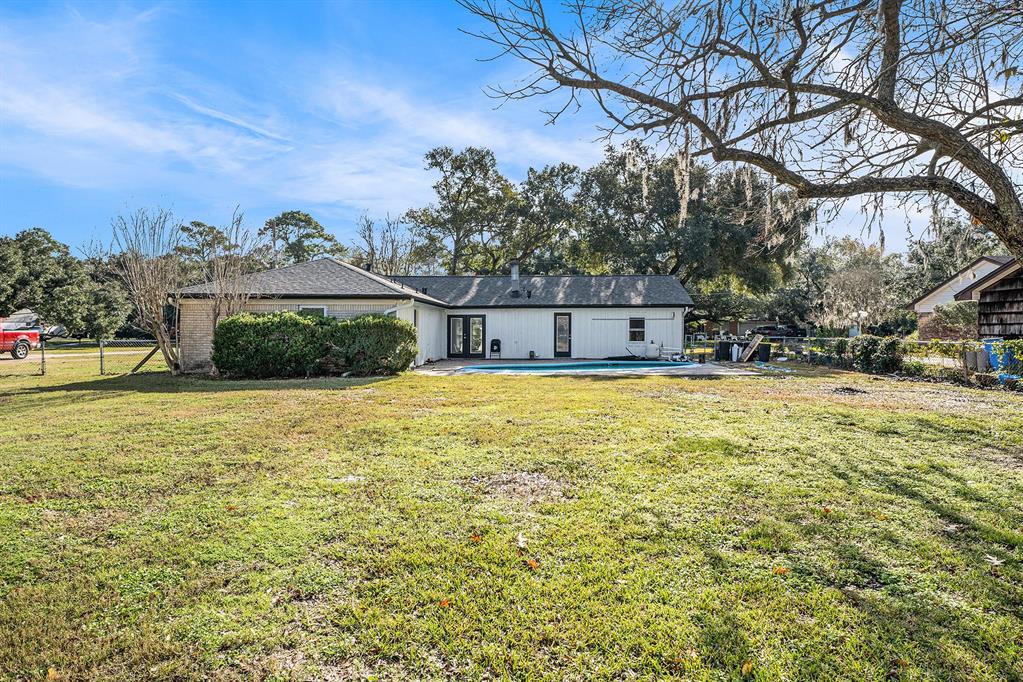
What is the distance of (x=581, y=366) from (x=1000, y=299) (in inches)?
482

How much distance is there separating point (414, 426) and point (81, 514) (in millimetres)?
3666

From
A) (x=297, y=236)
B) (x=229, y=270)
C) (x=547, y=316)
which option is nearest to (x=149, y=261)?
(x=229, y=270)

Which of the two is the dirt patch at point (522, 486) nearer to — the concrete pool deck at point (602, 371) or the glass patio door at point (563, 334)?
the concrete pool deck at point (602, 371)

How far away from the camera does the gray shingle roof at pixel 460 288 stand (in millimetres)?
16328

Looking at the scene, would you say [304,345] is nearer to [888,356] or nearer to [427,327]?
[427,327]

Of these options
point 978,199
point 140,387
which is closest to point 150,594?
point 978,199

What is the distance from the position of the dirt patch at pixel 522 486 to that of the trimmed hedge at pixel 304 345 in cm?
1003

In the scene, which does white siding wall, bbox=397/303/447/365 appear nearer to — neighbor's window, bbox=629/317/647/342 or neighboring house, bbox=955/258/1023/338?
neighbor's window, bbox=629/317/647/342

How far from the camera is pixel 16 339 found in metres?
21.1

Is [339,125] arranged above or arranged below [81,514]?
above

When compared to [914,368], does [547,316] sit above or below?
above

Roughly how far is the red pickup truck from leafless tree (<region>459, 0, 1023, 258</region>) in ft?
85.6

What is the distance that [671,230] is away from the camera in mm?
28141

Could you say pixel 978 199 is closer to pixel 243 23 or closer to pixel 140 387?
pixel 243 23
